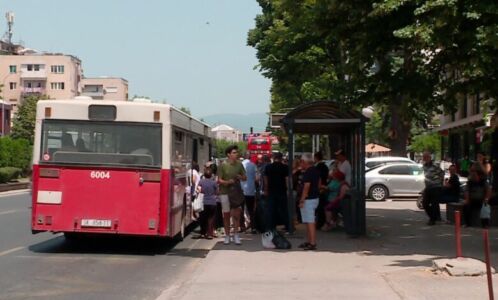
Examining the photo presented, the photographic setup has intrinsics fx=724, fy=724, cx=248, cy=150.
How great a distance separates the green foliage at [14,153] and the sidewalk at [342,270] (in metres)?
31.3

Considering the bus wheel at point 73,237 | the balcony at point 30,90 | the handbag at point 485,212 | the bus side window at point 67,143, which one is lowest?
the bus wheel at point 73,237

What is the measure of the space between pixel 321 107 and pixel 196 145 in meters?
3.48

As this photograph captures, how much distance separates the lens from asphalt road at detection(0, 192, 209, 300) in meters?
9.42

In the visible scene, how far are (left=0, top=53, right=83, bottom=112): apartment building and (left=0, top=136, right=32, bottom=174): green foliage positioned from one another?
8019 centimetres

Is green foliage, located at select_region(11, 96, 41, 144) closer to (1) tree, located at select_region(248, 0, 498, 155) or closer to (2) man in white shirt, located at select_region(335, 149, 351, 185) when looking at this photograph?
(2) man in white shirt, located at select_region(335, 149, 351, 185)

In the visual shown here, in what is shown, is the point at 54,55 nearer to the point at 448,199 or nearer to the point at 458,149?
the point at 458,149

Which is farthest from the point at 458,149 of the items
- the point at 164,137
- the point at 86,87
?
the point at 86,87

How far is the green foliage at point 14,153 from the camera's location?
4322 centimetres

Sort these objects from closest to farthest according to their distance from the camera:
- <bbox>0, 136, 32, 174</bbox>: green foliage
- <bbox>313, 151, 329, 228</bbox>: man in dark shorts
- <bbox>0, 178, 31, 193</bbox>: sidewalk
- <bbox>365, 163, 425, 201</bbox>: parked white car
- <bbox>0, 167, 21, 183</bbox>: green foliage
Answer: <bbox>313, 151, 329, 228</bbox>: man in dark shorts → <bbox>365, 163, 425, 201</bbox>: parked white car → <bbox>0, 178, 31, 193</bbox>: sidewalk → <bbox>0, 167, 21, 183</bbox>: green foliage → <bbox>0, 136, 32, 174</bbox>: green foliage

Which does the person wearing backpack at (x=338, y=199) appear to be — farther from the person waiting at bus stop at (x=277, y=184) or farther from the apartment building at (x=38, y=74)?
the apartment building at (x=38, y=74)

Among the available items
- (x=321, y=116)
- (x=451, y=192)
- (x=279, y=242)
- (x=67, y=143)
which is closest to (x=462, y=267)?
(x=279, y=242)

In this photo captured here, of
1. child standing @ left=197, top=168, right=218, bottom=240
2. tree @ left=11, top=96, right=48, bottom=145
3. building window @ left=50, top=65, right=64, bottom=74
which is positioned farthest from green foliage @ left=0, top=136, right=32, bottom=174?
building window @ left=50, top=65, right=64, bottom=74

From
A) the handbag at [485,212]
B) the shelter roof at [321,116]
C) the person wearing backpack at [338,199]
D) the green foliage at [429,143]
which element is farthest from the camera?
the green foliage at [429,143]

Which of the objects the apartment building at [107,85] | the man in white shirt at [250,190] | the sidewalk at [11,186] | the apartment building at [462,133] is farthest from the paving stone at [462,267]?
the apartment building at [107,85]
